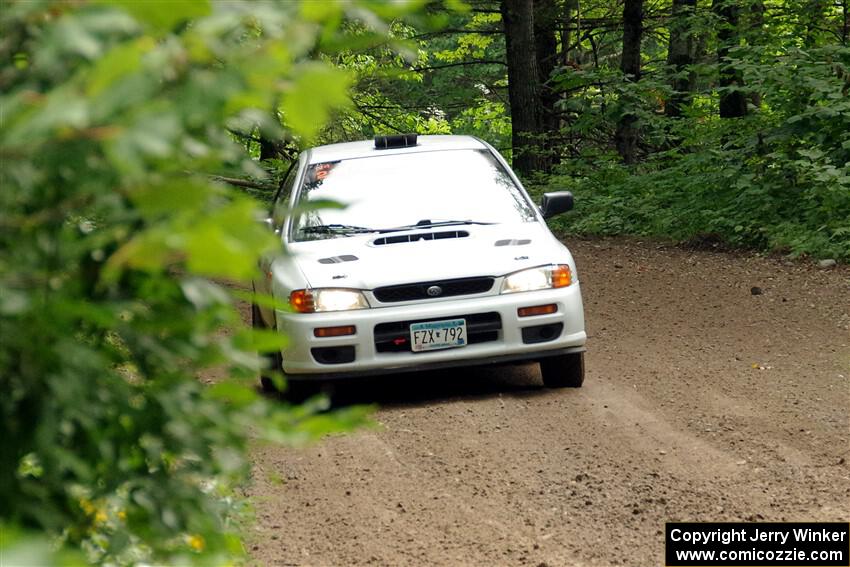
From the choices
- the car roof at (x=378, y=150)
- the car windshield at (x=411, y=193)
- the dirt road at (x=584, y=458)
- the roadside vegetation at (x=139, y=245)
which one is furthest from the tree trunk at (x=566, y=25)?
the roadside vegetation at (x=139, y=245)

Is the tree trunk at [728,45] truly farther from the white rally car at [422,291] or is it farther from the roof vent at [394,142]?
the white rally car at [422,291]

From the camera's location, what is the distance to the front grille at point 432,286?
7.77m

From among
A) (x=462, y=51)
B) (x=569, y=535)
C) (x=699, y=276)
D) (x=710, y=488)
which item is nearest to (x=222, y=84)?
(x=569, y=535)

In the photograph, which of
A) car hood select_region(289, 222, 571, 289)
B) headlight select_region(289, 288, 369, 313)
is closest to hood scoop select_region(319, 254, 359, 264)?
car hood select_region(289, 222, 571, 289)

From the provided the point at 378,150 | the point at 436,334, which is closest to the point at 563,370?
the point at 436,334

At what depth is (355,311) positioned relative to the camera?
7.73 meters

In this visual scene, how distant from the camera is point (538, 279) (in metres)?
7.99

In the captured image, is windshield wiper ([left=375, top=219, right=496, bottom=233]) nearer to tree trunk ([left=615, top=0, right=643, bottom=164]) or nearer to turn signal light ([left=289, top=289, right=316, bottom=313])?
turn signal light ([left=289, top=289, right=316, bottom=313])

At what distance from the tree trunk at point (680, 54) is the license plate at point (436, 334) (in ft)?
40.7

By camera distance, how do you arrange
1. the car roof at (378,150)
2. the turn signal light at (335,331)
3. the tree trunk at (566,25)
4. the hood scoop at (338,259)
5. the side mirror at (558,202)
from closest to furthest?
the turn signal light at (335,331) < the hood scoop at (338,259) < the side mirror at (558,202) < the car roof at (378,150) < the tree trunk at (566,25)

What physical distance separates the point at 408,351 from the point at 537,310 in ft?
2.92

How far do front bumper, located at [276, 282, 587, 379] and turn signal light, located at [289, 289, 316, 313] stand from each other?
0.05 meters

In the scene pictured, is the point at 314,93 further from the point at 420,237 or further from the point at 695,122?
the point at 695,122

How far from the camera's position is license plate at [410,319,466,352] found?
7.75 metres
